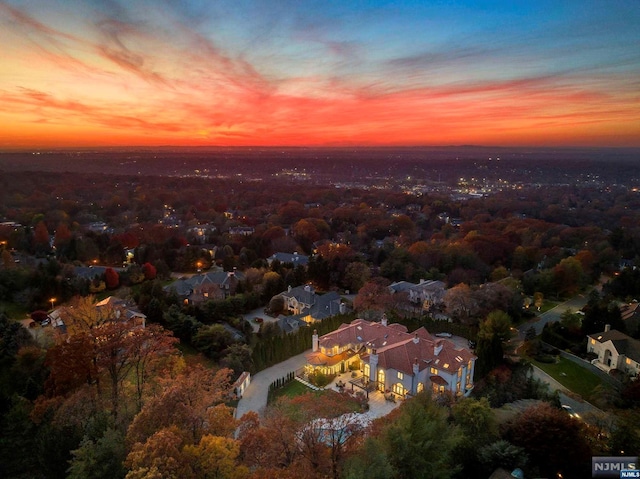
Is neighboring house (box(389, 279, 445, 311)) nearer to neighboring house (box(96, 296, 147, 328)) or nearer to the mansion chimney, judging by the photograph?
the mansion chimney

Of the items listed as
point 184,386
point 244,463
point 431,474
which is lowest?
point 431,474

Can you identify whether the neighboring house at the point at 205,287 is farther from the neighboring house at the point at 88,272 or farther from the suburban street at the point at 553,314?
the suburban street at the point at 553,314

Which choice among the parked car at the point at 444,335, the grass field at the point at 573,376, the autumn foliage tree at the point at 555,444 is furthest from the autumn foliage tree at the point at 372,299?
the autumn foliage tree at the point at 555,444

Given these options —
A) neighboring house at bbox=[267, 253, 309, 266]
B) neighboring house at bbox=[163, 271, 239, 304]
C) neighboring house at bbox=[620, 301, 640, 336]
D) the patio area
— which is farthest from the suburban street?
neighboring house at bbox=[163, 271, 239, 304]

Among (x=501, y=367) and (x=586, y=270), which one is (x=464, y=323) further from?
(x=586, y=270)

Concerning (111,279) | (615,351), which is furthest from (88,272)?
(615,351)

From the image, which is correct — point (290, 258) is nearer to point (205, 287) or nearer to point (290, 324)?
point (205, 287)

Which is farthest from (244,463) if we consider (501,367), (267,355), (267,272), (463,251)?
(463,251)
